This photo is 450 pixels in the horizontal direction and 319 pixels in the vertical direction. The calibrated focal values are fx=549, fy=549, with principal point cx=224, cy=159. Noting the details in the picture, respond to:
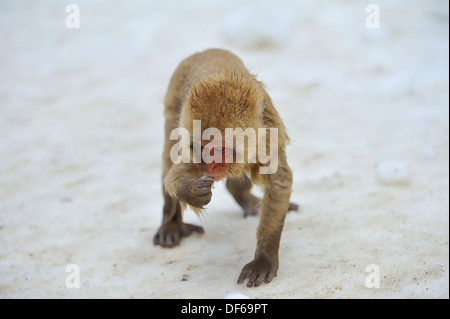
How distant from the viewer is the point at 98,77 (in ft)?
29.8

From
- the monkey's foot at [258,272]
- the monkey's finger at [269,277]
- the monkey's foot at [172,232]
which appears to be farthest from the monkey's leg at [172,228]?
the monkey's finger at [269,277]

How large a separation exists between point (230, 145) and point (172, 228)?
1703 mm

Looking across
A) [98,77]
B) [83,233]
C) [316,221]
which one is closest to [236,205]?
[316,221]

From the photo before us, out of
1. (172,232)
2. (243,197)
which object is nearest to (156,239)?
(172,232)

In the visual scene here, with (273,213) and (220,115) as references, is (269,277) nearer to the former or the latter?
(273,213)

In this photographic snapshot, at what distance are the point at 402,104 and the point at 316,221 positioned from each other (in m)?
3.16

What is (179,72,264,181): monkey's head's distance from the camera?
12.3ft

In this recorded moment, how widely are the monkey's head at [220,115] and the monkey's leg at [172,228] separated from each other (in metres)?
1.37

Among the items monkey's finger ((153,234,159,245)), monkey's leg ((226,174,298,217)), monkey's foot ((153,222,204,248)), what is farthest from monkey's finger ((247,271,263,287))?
monkey's leg ((226,174,298,217))

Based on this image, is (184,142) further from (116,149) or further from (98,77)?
(98,77)

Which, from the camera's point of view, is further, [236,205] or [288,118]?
[288,118]

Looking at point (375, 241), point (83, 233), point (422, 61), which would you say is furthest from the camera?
point (422, 61)

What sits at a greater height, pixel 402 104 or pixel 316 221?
pixel 402 104
